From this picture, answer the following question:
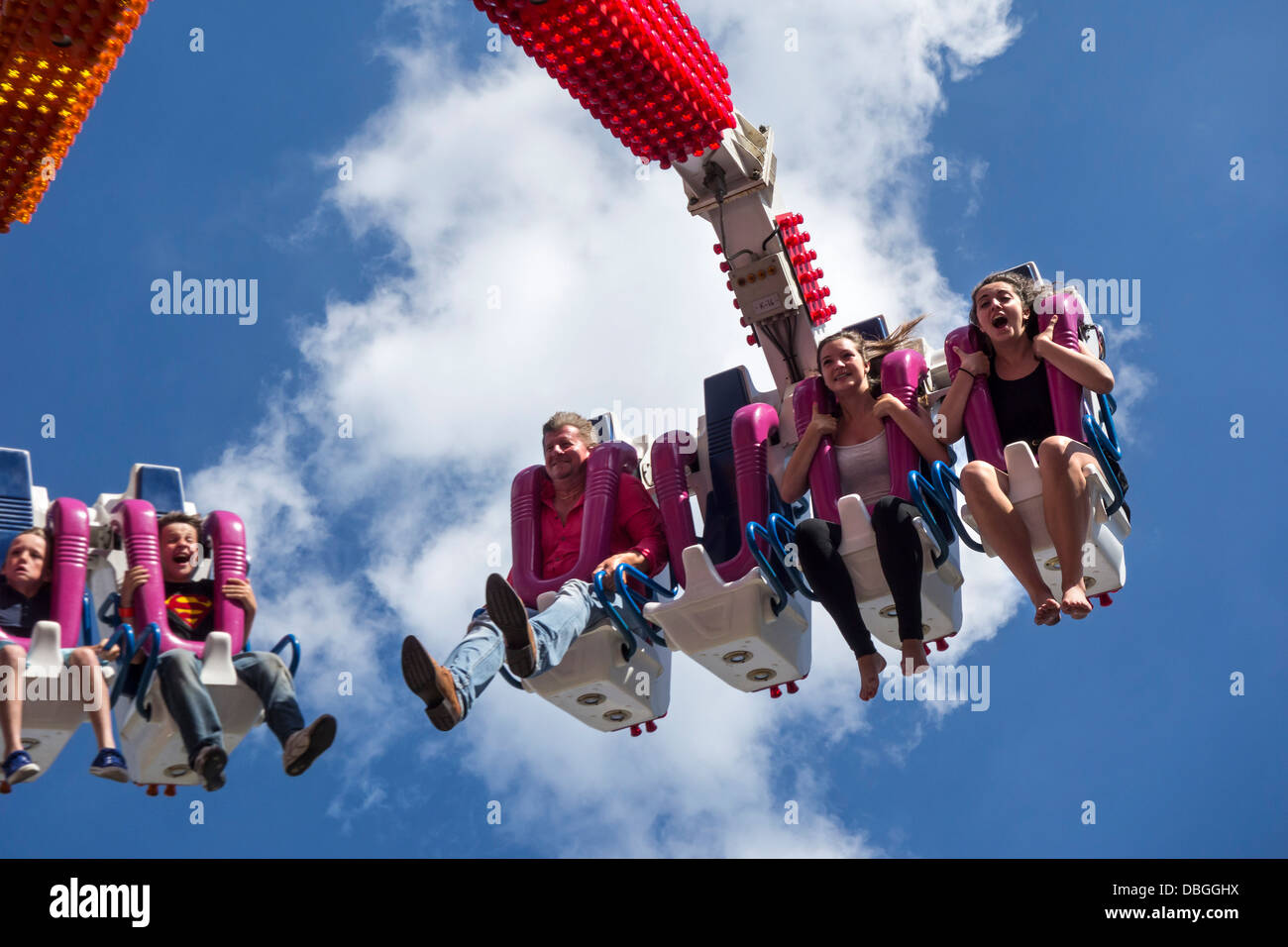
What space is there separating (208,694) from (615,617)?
2.05m

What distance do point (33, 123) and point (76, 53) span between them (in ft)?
1.95

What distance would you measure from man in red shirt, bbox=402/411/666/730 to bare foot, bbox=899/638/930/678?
1610mm

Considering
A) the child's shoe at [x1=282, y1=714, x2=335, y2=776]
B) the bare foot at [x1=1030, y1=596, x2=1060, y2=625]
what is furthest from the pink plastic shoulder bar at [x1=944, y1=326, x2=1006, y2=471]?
the child's shoe at [x1=282, y1=714, x2=335, y2=776]

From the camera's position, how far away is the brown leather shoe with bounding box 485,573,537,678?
920 centimetres

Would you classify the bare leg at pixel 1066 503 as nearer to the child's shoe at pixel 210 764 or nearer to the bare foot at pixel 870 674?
the bare foot at pixel 870 674

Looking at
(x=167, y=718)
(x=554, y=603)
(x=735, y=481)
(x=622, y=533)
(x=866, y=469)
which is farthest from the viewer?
(x=622, y=533)

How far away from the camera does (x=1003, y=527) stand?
359 inches

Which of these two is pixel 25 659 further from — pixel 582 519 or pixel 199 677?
pixel 582 519

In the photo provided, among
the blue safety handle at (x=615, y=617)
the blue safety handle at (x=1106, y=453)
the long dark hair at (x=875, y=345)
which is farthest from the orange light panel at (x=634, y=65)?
the blue safety handle at (x=1106, y=453)

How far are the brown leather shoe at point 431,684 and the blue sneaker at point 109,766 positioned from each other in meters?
1.81

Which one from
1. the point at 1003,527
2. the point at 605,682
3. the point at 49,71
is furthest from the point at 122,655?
the point at 1003,527

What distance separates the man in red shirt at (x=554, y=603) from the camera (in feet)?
29.4
